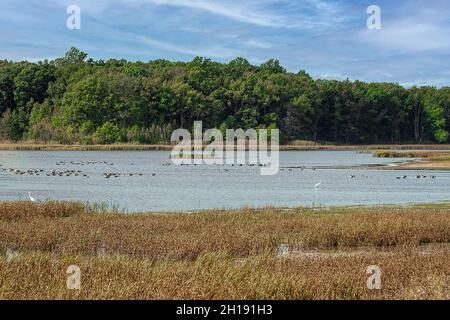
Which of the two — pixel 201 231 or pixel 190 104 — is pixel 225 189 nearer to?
pixel 201 231

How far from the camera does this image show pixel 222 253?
60.1 feet

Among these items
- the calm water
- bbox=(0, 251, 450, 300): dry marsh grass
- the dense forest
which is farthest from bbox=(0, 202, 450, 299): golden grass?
the dense forest

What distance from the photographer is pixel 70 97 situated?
436 feet

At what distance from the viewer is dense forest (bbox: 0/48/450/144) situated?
13188 cm

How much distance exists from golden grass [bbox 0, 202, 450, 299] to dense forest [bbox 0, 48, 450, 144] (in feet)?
343

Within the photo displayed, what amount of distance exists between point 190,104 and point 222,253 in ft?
416

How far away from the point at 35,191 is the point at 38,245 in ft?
78.7

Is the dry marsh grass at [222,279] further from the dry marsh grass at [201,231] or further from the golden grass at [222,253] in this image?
the dry marsh grass at [201,231]

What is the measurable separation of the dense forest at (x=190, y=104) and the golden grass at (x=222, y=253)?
105 metres

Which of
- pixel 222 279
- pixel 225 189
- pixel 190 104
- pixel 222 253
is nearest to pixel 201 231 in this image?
pixel 222 253

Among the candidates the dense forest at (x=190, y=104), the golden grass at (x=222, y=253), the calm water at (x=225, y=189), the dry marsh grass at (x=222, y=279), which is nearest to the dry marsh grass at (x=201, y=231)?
the golden grass at (x=222, y=253)

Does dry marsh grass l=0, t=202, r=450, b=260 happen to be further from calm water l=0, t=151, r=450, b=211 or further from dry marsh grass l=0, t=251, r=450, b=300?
calm water l=0, t=151, r=450, b=211

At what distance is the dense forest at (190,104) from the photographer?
132 meters
